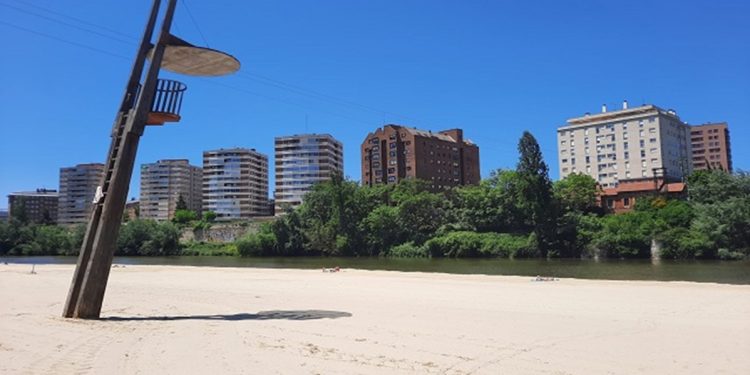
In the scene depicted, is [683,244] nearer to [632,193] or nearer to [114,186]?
[632,193]

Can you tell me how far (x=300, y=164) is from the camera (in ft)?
624

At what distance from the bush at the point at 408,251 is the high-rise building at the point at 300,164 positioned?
3716 inches

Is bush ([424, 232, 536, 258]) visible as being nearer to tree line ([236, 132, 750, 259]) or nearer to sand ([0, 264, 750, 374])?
tree line ([236, 132, 750, 259])

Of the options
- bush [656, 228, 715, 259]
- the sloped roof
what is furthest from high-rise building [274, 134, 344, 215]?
bush [656, 228, 715, 259]

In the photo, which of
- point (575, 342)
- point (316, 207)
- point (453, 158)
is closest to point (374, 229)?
point (316, 207)

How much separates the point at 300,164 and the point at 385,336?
180 m

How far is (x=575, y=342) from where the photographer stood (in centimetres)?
1167

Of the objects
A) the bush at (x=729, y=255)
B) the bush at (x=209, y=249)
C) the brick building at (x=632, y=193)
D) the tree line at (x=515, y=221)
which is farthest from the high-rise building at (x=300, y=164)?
the bush at (x=729, y=255)

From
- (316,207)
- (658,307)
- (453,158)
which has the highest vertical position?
(453,158)

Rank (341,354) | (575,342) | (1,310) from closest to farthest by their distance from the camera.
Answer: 1. (341,354)
2. (575,342)
3. (1,310)

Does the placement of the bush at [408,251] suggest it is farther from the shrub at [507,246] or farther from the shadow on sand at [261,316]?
the shadow on sand at [261,316]

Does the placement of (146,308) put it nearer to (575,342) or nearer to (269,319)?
(269,319)

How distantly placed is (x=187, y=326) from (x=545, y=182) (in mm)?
80905

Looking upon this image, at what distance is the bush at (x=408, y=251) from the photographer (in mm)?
91938
